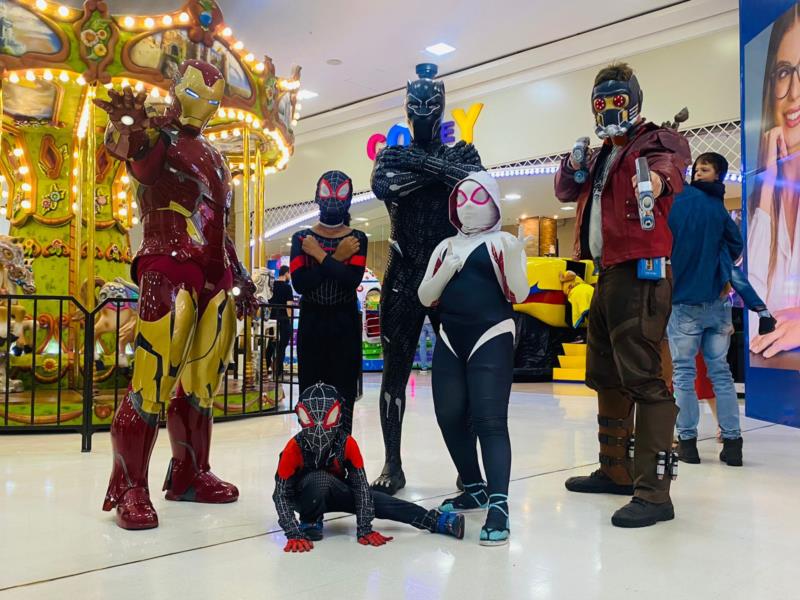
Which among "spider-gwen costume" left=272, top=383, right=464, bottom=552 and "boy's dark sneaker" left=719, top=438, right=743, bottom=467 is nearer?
"spider-gwen costume" left=272, top=383, right=464, bottom=552

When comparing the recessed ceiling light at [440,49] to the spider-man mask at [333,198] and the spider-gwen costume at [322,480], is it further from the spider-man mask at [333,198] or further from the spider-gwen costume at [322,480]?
the spider-gwen costume at [322,480]

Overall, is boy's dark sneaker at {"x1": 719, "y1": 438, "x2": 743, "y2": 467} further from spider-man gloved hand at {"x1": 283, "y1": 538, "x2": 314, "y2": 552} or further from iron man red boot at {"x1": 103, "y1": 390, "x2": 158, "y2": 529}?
iron man red boot at {"x1": 103, "y1": 390, "x2": 158, "y2": 529}

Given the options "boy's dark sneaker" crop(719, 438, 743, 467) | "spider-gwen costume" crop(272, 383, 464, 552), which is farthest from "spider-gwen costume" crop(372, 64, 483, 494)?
"boy's dark sneaker" crop(719, 438, 743, 467)

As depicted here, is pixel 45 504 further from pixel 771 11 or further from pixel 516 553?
pixel 771 11

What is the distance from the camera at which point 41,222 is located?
25.3 ft

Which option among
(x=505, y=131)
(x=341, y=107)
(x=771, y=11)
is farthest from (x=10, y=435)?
(x=341, y=107)

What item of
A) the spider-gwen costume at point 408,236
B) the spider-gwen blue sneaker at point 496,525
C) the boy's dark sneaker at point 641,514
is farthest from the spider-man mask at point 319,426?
the boy's dark sneaker at point 641,514

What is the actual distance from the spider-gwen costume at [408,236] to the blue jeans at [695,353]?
6.06 ft

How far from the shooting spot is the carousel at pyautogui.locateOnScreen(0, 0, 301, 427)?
5.95m

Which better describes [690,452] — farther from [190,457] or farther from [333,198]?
→ [190,457]

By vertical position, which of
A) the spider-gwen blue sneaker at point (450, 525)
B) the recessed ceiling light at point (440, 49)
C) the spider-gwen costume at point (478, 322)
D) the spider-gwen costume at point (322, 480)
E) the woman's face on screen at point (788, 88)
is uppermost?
the recessed ceiling light at point (440, 49)

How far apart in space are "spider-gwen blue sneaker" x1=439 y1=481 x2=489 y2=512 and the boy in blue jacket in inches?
71.0

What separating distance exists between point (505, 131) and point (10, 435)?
902cm

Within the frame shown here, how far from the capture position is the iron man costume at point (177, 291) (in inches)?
114
